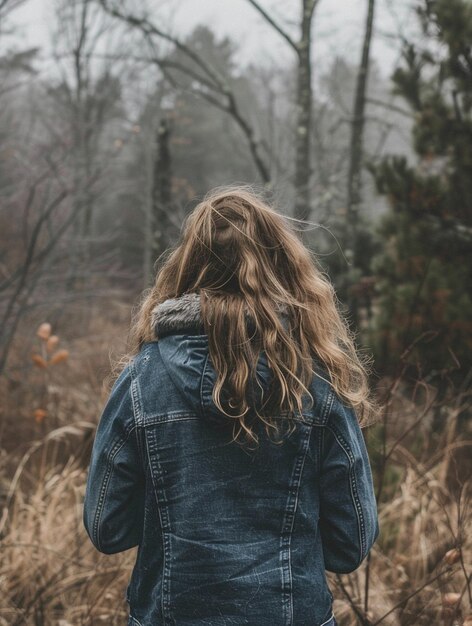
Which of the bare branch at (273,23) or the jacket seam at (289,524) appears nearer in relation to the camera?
the jacket seam at (289,524)

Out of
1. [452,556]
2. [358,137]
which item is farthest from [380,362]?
[358,137]

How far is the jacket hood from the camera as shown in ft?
4.85

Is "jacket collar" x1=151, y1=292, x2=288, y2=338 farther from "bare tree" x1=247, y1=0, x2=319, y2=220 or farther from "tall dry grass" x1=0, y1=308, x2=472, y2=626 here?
"bare tree" x1=247, y1=0, x2=319, y2=220

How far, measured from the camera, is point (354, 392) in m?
1.63

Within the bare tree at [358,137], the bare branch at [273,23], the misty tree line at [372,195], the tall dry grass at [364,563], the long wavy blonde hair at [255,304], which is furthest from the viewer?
the bare tree at [358,137]

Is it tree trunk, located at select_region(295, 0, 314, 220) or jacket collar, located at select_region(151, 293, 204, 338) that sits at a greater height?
tree trunk, located at select_region(295, 0, 314, 220)

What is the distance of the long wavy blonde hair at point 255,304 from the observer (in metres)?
1.47

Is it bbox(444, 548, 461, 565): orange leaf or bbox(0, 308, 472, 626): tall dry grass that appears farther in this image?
bbox(0, 308, 472, 626): tall dry grass

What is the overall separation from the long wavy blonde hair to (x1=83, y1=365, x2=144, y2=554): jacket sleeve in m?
0.20

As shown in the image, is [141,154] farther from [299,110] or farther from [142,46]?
[299,110]

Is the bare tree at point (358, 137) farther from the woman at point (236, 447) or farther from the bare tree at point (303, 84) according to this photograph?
the woman at point (236, 447)

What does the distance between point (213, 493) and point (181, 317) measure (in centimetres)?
40

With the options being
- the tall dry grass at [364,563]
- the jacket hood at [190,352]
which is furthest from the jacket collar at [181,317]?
the tall dry grass at [364,563]

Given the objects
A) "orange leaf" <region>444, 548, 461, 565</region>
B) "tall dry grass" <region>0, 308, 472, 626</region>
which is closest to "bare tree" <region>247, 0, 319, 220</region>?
"tall dry grass" <region>0, 308, 472, 626</region>
